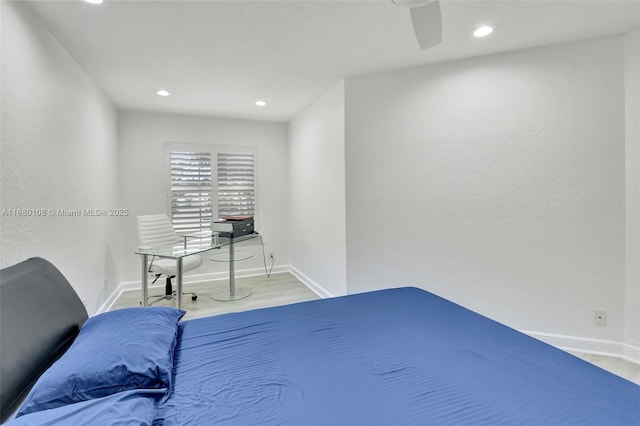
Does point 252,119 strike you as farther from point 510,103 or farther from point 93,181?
point 510,103

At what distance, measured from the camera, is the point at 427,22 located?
1.53 m

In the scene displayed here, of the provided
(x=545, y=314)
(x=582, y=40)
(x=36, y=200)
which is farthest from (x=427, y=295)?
A: (x=36, y=200)

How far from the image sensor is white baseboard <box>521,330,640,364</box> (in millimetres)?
2217

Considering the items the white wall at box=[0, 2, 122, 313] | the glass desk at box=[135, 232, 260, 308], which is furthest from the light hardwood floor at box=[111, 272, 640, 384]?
the white wall at box=[0, 2, 122, 313]

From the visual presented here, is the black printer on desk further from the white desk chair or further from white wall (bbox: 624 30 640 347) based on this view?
A: white wall (bbox: 624 30 640 347)

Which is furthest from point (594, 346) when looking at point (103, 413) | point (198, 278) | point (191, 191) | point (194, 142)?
point (194, 142)

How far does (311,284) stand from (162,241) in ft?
6.51

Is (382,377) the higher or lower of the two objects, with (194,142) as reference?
lower

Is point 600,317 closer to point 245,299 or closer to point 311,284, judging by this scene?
point 311,284

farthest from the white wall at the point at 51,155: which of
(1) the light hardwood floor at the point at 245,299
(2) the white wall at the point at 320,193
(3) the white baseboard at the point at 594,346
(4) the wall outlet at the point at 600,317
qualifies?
(4) the wall outlet at the point at 600,317

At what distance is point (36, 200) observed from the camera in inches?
74.8

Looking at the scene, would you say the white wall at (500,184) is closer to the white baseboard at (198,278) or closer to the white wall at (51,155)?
the white baseboard at (198,278)

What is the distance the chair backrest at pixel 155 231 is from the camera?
3.53m

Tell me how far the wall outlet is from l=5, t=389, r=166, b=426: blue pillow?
119 inches
